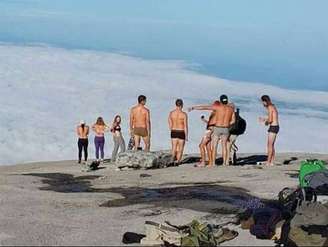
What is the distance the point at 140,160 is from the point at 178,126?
4.34ft

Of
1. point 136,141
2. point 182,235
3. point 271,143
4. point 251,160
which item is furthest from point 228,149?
point 182,235

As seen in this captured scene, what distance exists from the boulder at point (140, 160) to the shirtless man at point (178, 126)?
57 cm


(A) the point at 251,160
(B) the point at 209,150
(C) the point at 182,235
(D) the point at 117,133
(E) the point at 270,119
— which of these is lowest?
(C) the point at 182,235

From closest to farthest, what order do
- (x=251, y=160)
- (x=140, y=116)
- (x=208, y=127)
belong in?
(x=208, y=127), (x=140, y=116), (x=251, y=160)

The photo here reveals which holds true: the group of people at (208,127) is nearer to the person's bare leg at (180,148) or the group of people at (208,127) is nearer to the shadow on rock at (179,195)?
the person's bare leg at (180,148)

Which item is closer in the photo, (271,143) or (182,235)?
(182,235)

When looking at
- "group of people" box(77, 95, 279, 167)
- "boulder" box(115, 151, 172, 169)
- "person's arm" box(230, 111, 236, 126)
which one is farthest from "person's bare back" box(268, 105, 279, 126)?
"boulder" box(115, 151, 172, 169)

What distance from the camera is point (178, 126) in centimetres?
1978

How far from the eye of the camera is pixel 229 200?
13719 millimetres

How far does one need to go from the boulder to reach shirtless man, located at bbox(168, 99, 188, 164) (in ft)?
1.86

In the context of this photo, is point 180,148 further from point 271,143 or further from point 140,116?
point 271,143

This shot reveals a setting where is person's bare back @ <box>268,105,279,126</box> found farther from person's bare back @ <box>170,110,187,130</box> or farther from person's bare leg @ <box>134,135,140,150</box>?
person's bare leg @ <box>134,135,140,150</box>

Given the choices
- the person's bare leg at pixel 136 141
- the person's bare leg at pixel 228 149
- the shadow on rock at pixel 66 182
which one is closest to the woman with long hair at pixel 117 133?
the person's bare leg at pixel 136 141

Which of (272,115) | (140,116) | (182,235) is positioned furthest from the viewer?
(140,116)
